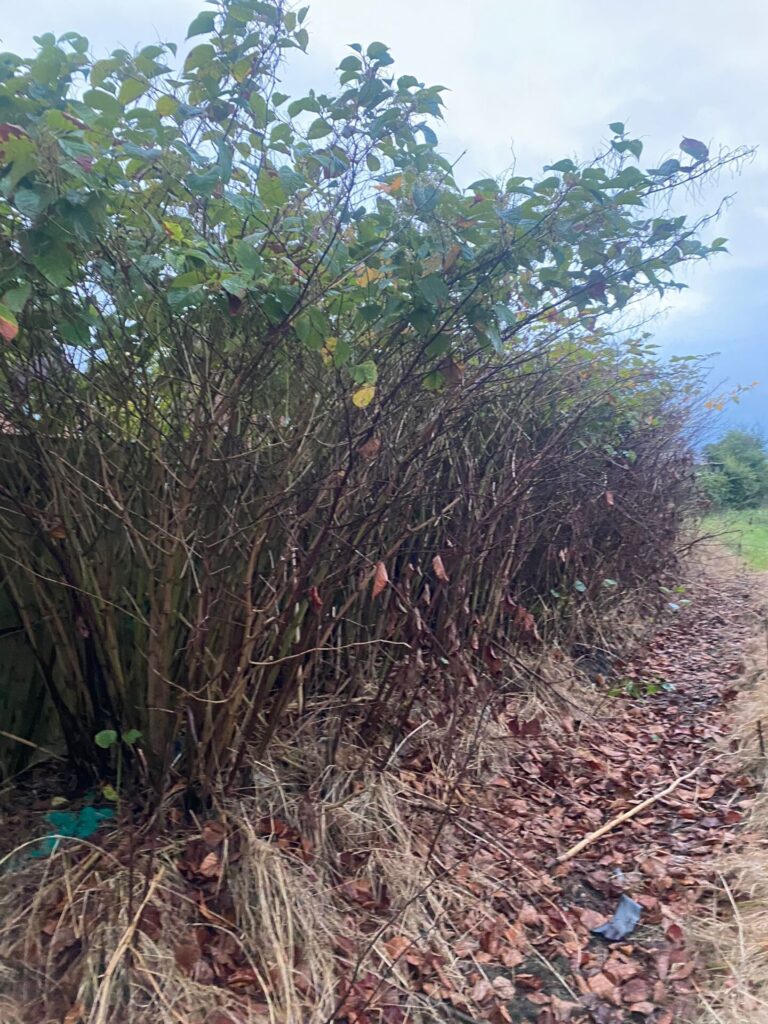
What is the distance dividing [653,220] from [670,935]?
2.40 meters

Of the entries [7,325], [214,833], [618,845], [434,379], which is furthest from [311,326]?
[618,845]

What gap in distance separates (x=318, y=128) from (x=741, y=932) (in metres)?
2.84

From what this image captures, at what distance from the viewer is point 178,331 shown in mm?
2217

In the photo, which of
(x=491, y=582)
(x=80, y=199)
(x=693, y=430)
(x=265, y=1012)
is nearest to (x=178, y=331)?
(x=80, y=199)

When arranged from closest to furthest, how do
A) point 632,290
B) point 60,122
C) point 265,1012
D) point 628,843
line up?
point 60,122, point 265,1012, point 632,290, point 628,843

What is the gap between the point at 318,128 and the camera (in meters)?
2.26

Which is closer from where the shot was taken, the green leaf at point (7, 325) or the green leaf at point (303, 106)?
the green leaf at point (7, 325)

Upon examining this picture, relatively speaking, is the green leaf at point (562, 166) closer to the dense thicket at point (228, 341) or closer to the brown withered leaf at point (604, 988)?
the dense thicket at point (228, 341)

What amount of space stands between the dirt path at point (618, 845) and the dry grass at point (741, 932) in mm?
69

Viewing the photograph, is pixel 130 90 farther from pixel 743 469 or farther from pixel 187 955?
pixel 743 469

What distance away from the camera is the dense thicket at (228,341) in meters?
1.89

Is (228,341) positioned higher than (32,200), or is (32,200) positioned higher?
(32,200)

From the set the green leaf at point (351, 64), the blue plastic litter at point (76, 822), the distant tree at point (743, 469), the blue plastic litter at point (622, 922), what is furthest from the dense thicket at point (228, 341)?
the distant tree at point (743, 469)

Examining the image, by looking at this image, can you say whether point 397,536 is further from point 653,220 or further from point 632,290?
point 653,220
